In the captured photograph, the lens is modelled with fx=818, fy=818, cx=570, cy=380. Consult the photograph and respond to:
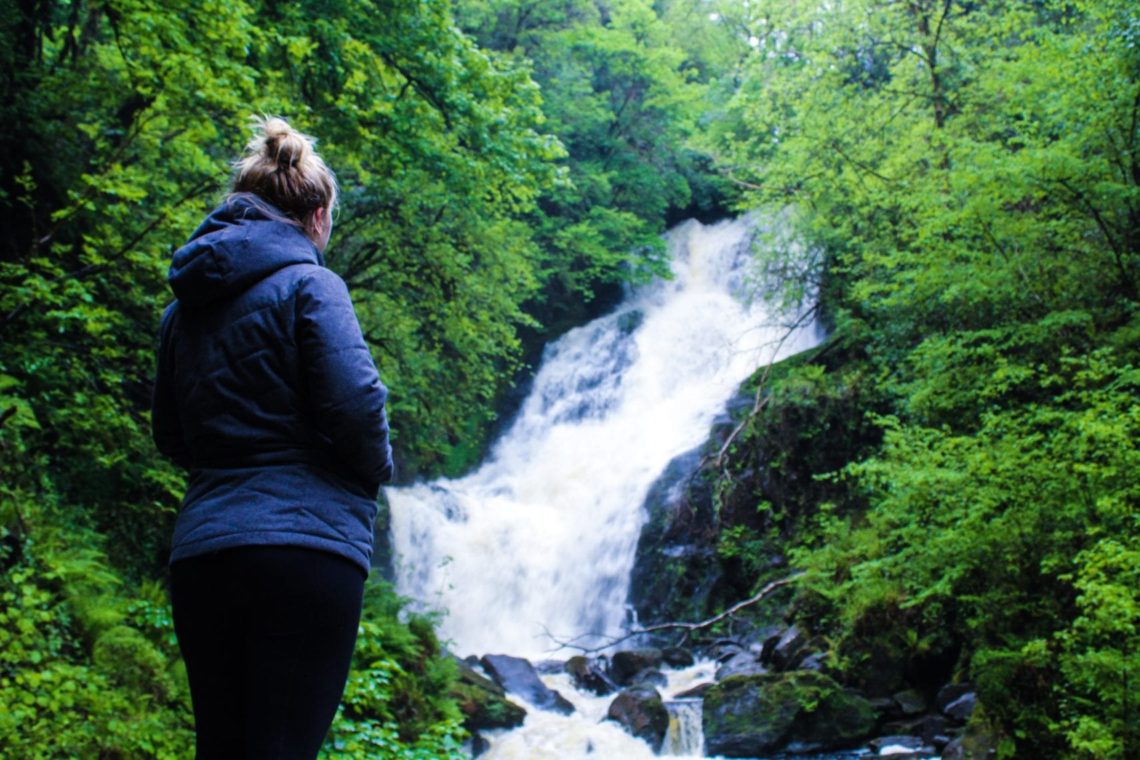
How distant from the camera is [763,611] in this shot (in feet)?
40.8

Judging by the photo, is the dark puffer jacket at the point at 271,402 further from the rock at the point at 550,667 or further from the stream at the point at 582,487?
the rock at the point at 550,667

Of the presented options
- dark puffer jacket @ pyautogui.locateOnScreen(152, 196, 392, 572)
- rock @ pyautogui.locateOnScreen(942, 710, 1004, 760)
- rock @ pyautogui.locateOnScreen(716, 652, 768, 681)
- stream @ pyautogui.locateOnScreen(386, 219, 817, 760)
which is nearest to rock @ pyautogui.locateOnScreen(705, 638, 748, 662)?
rock @ pyautogui.locateOnScreen(716, 652, 768, 681)

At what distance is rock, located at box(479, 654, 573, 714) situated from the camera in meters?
10.5

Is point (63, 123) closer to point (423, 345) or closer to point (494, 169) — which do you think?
point (494, 169)

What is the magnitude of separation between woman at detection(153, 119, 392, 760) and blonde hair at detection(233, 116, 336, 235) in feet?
0.17

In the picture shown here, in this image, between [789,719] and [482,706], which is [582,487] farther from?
[789,719]

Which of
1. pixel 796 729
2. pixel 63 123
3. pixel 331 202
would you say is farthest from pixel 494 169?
pixel 331 202

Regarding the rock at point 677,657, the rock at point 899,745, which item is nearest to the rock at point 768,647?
the rock at point 677,657

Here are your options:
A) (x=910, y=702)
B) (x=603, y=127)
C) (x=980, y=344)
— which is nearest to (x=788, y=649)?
(x=910, y=702)

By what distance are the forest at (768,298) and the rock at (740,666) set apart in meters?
0.86

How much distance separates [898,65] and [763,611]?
8.92 metres

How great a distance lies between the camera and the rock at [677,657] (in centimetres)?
1156

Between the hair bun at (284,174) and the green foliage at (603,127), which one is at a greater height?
the green foliage at (603,127)

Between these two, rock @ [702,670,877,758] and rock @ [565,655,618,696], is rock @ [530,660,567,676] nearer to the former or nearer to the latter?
rock @ [565,655,618,696]
